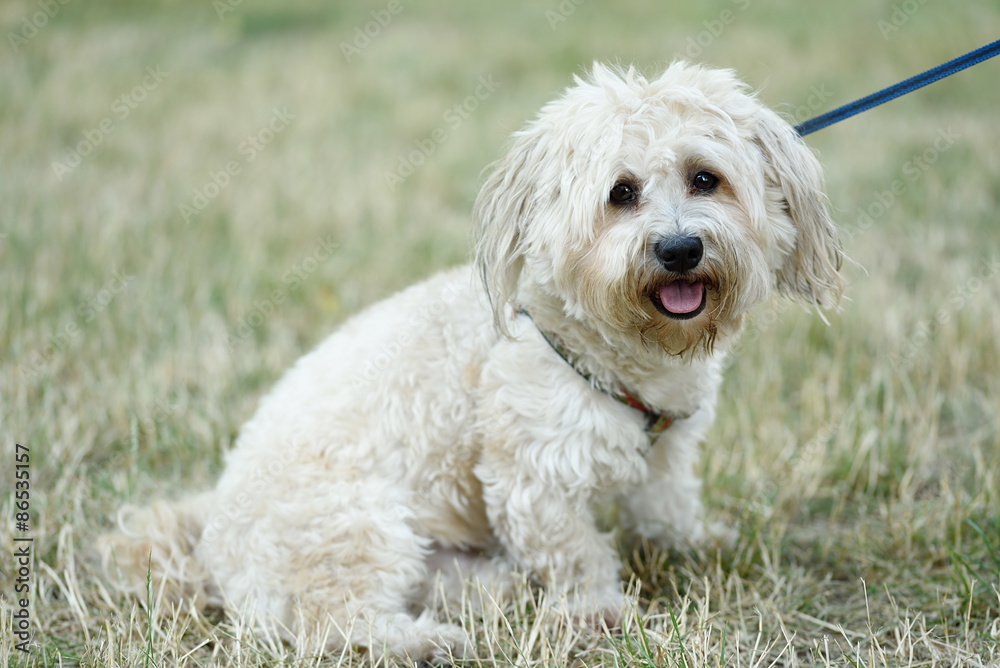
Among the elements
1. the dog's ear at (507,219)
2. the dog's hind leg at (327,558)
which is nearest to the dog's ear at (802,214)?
the dog's ear at (507,219)

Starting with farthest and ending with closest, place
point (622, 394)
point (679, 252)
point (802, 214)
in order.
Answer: point (622, 394), point (802, 214), point (679, 252)

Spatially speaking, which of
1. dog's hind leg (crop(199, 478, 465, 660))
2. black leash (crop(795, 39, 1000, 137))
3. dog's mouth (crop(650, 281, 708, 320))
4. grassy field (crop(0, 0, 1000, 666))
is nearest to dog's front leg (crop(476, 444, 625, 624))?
grassy field (crop(0, 0, 1000, 666))

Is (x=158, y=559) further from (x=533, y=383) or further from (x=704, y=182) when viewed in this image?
(x=704, y=182)

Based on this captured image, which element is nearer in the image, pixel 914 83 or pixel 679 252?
pixel 679 252

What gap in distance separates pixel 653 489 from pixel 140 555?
1.81 metres

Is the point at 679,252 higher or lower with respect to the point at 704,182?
lower

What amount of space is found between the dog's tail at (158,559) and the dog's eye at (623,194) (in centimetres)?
184

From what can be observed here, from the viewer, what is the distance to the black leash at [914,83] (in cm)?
263

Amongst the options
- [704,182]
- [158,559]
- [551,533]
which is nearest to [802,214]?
[704,182]

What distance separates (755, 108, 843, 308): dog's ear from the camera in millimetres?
2605

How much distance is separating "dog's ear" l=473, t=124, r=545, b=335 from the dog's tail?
4.44ft

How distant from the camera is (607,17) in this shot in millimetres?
11977

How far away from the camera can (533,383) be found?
9.09 ft

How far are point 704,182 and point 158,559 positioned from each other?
213cm
